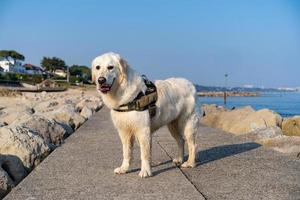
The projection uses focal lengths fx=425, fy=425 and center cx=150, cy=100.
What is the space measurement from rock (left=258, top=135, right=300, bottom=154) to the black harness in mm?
4568

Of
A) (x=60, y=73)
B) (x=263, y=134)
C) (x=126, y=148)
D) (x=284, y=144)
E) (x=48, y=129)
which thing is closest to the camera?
(x=126, y=148)

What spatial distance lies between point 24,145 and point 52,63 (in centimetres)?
11040

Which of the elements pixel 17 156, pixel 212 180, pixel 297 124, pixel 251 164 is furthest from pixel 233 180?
pixel 297 124

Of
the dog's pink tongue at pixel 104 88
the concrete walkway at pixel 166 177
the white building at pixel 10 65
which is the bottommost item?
the concrete walkway at pixel 166 177

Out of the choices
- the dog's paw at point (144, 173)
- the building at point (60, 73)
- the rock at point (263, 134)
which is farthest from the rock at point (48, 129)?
the building at point (60, 73)

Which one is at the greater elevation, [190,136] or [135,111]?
[135,111]

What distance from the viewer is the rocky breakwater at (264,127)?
9992mm

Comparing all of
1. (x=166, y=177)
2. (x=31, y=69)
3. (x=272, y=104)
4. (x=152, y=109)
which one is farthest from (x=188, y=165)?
(x=31, y=69)

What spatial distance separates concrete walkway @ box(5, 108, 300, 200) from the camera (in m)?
5.04

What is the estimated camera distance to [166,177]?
5883mm

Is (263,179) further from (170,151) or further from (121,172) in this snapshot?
(170,151)

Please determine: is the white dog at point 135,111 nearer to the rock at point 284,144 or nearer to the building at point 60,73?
the rock at point 284,144

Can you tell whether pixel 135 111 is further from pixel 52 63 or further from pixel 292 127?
pixel 52 63

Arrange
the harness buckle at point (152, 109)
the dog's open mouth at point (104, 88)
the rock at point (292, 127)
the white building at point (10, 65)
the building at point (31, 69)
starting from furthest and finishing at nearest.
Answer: the building at point (31, 69)
the white building at point (10, 65)
the rock at point (292, 127)
the harness buckle at point (152, 109)
the dog's open mouth at point (104, 88)
